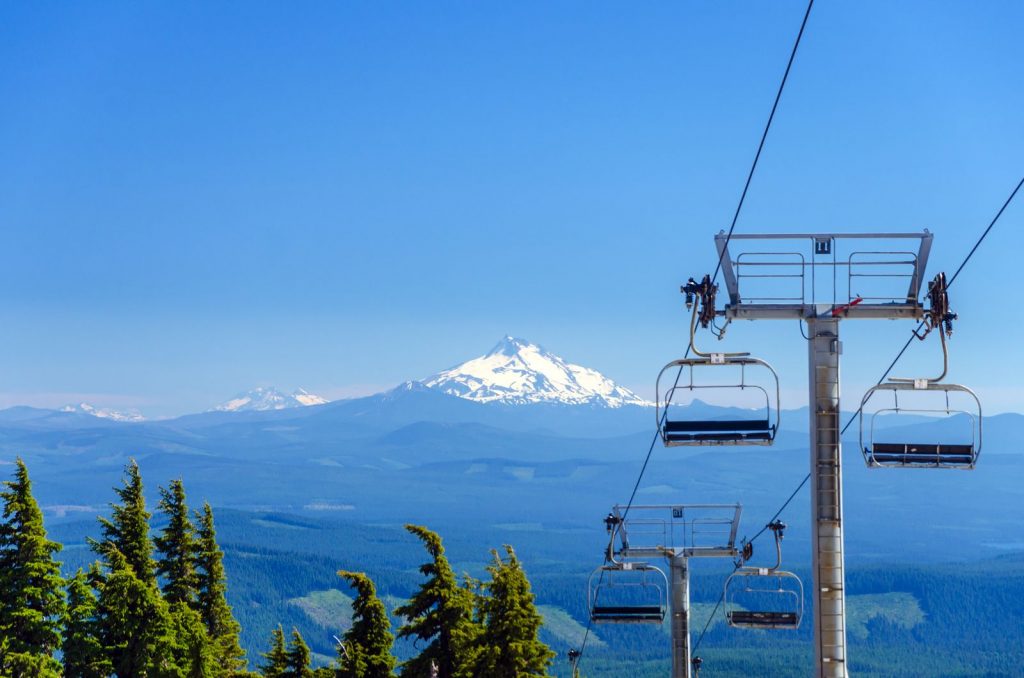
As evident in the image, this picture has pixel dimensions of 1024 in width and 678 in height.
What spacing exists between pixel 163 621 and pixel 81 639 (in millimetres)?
2536

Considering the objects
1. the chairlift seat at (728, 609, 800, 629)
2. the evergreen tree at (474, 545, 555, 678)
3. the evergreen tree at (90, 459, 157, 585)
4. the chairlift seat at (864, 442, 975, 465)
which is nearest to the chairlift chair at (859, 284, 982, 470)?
the chairlift seat at (864, 442, 975, 465)

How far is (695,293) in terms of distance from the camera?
749 inches

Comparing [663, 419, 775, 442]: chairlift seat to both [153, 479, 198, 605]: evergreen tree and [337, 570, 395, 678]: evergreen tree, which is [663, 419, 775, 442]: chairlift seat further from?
[153, 479, 198, 605]: evergreen tree

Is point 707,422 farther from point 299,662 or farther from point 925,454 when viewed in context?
point 299,662

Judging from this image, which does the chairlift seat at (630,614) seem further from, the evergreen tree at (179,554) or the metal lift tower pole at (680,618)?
the evergreen tree at (179,554)

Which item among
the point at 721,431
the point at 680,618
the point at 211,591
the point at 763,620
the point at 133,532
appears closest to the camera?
the point at 721,431

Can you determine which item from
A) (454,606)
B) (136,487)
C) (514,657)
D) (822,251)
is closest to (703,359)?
(822,251)

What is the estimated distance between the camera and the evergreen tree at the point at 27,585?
135ft

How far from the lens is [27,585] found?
4172cm

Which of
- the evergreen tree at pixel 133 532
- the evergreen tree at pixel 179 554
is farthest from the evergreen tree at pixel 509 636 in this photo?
the evergreen tree at pixel 179 554

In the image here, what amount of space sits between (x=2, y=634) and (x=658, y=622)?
2062cm

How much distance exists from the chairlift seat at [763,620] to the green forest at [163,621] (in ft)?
30.0

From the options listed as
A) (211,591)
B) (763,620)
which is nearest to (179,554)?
(211,591)

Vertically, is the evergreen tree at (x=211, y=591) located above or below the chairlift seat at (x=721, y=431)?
below
